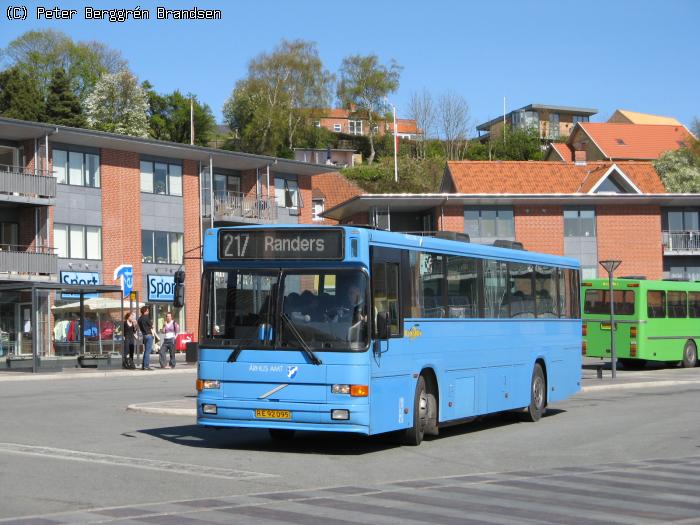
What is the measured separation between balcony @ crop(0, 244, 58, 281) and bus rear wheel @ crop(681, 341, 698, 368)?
90.3 ft

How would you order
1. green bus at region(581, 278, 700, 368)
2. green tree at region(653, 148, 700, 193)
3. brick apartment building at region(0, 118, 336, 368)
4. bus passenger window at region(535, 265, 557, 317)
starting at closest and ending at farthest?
1. bus passenger window at region(535, 265, 557, 317)
2. green bus at region(581, 278, 700, 368)
3. brick apartment building at region(0, 118, 336, 368)
4. green tree at region(653, 148, 700, 193)

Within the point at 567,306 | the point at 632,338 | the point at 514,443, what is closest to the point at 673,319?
the point at 632,338

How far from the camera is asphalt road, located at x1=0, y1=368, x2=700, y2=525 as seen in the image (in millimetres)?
9375

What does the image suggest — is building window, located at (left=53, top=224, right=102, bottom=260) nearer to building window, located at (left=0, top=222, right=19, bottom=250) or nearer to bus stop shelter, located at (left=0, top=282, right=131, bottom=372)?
building window, located at (left=0, top=222, right=19, bottom=250)

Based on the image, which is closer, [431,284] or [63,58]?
[431,284]

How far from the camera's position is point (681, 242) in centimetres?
6925

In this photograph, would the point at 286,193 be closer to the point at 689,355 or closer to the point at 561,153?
the point at 689,355

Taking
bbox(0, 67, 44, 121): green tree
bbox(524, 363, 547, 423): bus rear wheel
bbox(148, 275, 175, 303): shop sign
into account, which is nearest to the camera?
bbox(524, 363, 547, 423): bus rear wheel

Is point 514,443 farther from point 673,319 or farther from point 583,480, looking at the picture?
point 673,319

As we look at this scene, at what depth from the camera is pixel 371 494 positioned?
10.5 metres

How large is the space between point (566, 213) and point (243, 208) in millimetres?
19995

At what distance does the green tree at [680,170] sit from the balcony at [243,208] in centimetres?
4164

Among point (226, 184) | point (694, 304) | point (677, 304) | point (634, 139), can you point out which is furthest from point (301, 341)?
point (634, 139)

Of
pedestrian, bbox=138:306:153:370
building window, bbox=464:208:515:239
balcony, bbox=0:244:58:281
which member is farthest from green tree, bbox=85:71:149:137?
pedestrian, bbox=138:306:153:370
